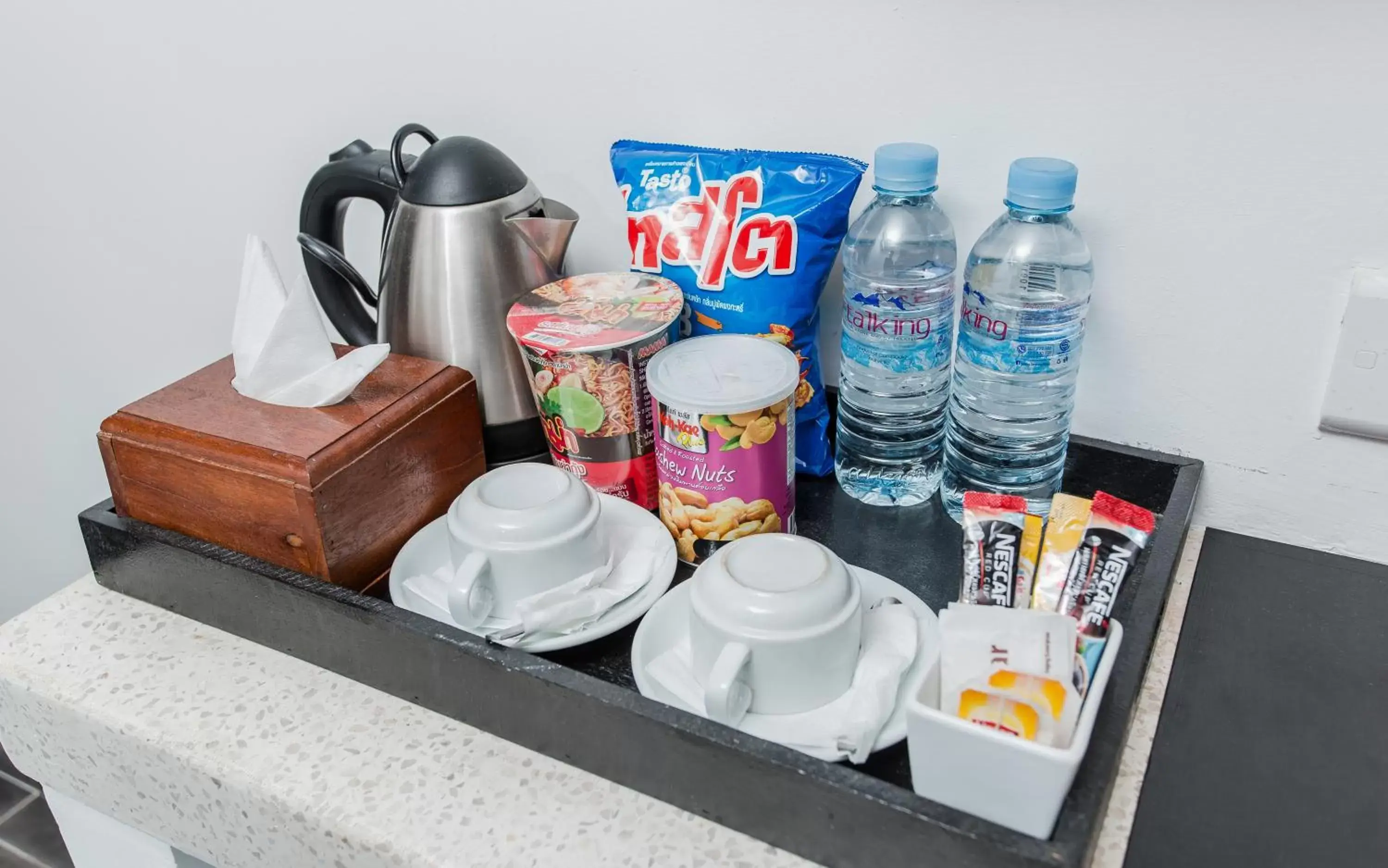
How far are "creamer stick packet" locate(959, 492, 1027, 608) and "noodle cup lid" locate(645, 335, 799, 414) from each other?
0.15 meters

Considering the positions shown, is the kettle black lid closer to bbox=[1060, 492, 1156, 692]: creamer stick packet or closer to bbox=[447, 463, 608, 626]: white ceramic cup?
bbox=[447, 463, 608, 626]: white ceramic cup

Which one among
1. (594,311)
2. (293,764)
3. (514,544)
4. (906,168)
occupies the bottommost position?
(293,764)

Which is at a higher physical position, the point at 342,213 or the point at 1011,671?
the point at 342,213

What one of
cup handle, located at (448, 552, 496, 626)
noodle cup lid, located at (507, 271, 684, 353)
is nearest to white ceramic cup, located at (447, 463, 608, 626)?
cup handle, located at (448, 552, 496, 626)

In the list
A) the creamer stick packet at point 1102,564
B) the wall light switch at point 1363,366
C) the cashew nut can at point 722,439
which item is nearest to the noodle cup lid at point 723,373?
the cashew nut can at point 722,439

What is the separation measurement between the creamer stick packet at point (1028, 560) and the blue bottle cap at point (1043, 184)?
0.20 meters

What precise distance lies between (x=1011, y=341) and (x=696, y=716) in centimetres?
35

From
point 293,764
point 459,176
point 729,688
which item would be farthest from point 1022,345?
point 293,764

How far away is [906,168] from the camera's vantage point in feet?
2.30

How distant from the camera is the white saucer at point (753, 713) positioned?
57 cm

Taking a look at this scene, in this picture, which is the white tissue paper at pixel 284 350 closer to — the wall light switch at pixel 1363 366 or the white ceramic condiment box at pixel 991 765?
the white ceramic condiment box at pixel 991 765

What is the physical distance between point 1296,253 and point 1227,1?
6.7 inches

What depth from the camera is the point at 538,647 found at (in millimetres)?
636

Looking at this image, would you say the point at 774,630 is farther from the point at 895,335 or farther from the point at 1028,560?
the point at 895,335
